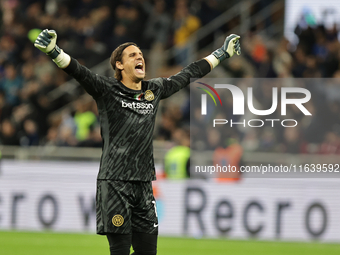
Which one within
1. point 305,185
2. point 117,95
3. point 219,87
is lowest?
point 305,185

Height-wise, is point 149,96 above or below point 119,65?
below

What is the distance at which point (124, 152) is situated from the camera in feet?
18.1

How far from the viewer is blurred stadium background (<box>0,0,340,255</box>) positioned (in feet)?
36.6

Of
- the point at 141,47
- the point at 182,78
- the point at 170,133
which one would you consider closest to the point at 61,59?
the point at 182,78

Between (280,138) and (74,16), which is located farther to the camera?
(74,16)

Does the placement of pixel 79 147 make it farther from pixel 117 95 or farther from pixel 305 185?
pixel 117 95

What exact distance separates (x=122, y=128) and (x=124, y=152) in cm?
22

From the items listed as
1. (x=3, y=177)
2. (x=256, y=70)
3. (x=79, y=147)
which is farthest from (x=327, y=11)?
(x=3, y=177)

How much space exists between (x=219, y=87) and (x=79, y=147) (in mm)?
3338

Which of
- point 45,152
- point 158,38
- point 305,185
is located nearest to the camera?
point 305,185

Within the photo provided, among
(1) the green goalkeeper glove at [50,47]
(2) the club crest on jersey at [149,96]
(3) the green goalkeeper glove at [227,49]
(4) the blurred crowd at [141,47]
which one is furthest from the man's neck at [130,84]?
(4) the blurred crowd at [141,47]

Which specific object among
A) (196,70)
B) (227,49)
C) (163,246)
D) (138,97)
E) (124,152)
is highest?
(227,49)

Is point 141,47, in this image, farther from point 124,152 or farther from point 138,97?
point 124,152

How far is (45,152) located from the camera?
13023mm
